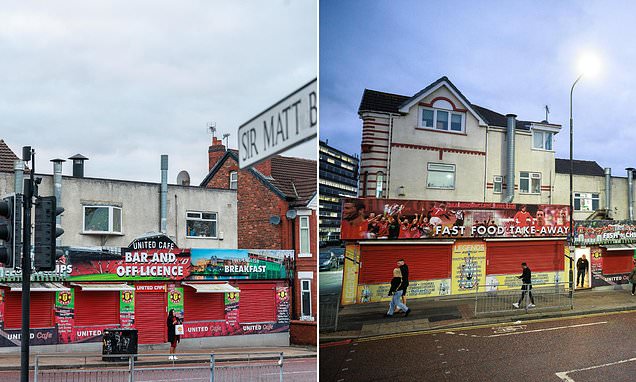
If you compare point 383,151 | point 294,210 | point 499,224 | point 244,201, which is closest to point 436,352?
point 499,224

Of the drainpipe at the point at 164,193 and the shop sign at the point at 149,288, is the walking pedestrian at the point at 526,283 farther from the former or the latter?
the shop sign at the point at 149,288

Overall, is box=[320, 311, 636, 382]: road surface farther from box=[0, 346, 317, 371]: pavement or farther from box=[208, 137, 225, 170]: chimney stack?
box=[208, 137, 225, 170]: chimney stack

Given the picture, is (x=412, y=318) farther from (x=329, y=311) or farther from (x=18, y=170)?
(x=18, y=170)

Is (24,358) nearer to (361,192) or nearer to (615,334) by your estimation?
(361,192)

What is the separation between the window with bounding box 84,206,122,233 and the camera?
8.49m

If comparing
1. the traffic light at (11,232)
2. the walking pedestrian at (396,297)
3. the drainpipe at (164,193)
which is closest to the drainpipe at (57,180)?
the drainpipe at (164,193)

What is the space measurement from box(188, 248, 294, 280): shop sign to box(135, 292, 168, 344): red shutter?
597 mm

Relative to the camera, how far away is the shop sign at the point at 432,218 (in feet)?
6.74

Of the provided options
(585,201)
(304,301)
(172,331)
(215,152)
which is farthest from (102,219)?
(585,201)

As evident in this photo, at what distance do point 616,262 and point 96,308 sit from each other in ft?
19.4

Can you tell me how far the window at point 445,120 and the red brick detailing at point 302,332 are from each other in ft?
11.2

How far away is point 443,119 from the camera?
215 cm

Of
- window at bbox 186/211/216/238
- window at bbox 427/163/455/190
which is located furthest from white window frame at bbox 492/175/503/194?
window at bbox 186/211/216/238

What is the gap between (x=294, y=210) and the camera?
491 cm
